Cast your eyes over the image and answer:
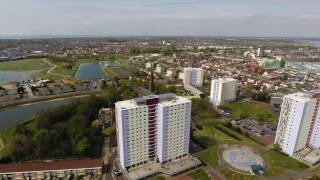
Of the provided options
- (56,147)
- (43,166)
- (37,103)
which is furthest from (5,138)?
(37,103)

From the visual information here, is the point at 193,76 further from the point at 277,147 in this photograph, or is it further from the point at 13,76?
the point at 13,76

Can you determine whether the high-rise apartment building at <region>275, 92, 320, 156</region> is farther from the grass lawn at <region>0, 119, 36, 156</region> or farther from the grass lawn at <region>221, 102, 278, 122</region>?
the grass lawn at <region>0, 119, 36, 156</region>

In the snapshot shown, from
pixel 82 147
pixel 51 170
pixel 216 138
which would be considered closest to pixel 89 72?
pixel 82 147

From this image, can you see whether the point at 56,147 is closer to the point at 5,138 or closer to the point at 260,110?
the point at 5,138

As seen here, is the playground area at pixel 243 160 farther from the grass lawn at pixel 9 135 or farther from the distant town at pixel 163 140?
the grass lawn at pixel 9 135

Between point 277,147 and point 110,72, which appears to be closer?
point 277,147

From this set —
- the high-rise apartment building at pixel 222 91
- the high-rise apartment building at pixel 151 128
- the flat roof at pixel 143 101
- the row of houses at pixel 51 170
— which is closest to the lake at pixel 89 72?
the high-rise apartment building at pixel 222 91
